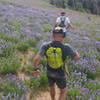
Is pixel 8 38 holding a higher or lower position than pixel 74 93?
higher

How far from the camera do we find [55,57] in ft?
8.89

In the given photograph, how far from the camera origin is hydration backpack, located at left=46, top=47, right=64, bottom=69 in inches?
106

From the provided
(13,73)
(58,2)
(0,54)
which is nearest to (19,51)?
(0,54)

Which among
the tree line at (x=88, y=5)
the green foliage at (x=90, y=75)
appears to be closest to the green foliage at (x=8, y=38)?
the green foliage at (x=90, y=75)

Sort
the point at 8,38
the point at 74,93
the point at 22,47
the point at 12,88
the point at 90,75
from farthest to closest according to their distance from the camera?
1. the point at 8,38
2. the point at 22,47
3. the point at 90,75
4. the point at 74,93
5. the point at 12,88

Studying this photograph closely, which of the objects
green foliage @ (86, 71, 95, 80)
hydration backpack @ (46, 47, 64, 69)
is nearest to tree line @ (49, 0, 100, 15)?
green foliage @ (86, 71, 95, 80)

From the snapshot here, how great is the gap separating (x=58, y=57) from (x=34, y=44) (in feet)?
14.4

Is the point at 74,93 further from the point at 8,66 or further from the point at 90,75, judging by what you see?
the point at 8,66

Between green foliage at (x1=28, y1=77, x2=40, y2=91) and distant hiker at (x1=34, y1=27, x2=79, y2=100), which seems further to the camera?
green foliage at (x1=28, y1=77, x2=40, y2=91)

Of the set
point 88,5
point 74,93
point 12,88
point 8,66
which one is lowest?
point 74,93

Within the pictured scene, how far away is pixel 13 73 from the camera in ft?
14.1

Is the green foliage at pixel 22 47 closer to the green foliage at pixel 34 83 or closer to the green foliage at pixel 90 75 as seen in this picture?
the green foliage at pixel 34 83

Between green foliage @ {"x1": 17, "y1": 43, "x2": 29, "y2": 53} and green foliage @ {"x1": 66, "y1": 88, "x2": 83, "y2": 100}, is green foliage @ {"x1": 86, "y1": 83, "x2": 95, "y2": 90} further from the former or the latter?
green foliage @ {"x1": 17, "y1": 43, "x2": 29, "y2": 53}

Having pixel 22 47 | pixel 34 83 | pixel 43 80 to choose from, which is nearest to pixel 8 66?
pixel 34 83
